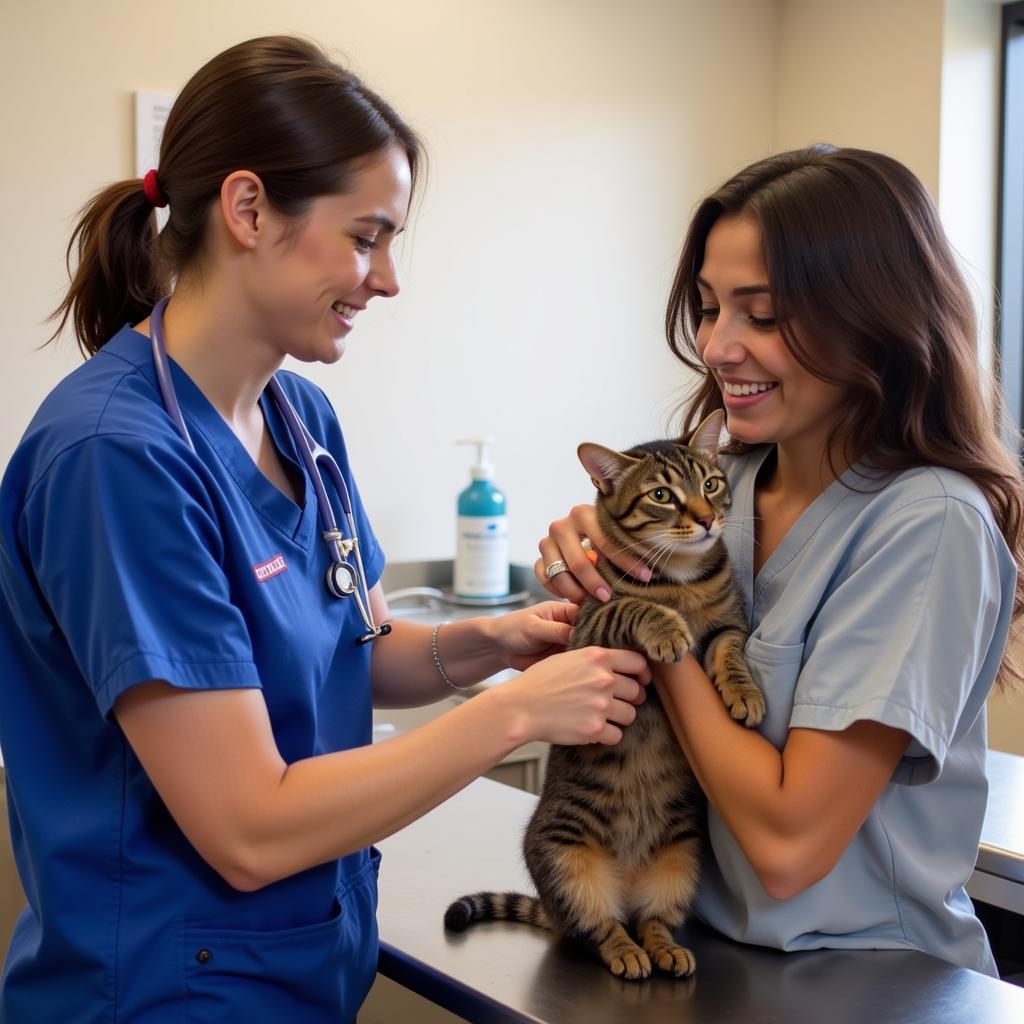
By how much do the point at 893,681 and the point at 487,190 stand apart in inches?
93.5

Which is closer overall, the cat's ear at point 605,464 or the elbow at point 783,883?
the elbow at point 783,883

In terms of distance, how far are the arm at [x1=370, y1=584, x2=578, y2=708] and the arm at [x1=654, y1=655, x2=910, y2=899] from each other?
0.41 m

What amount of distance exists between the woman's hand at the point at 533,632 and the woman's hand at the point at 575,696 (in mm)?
239

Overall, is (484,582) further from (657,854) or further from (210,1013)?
(210,1013)

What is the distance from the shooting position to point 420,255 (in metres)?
3.15

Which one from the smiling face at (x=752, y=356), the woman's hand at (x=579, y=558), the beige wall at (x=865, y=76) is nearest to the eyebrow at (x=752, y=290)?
the smiling face at (x=752, y=356)

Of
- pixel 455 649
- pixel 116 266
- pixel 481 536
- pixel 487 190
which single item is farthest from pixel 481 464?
pixel 116 266

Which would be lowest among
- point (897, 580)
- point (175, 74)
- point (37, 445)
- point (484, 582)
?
point (484, 582)

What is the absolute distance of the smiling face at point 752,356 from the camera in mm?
1317

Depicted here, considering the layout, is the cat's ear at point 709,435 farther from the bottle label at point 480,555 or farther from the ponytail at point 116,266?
the bottle label at point 480,555

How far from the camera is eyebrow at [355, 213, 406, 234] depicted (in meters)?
1.29

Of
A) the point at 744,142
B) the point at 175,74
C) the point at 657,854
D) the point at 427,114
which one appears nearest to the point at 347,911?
the point at 657,854

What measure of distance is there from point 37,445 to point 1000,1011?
44.1 inches

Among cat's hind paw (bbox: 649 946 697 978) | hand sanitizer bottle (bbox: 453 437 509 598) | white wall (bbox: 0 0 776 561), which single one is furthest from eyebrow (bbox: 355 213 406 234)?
hand sanitizer bottle (bbox: 453 437 509 598)
